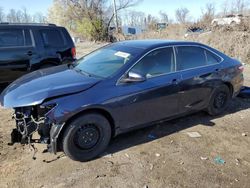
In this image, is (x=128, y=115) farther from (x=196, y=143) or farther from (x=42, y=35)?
(x=42, y=35)

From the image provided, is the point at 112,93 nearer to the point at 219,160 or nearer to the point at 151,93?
the point at 151,93

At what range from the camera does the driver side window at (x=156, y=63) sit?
175 inches

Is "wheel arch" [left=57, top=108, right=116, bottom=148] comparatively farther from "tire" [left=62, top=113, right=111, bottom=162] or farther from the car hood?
the car hood

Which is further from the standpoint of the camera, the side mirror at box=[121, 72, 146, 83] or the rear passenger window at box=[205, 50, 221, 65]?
the rear passenger window at box=[205, 50, 221, 65]

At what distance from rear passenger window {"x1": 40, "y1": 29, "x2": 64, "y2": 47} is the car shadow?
4.06m

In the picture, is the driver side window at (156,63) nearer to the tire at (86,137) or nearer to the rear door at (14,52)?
the tire at (86,137)

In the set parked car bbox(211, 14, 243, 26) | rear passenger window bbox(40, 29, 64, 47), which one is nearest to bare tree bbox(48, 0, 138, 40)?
parked car bbox(211, 14, 243, 26)

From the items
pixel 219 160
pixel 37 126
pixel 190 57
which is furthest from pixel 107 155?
pixel 190 57

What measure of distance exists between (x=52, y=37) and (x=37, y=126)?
4.53 meters

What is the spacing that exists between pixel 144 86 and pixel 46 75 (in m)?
1.63

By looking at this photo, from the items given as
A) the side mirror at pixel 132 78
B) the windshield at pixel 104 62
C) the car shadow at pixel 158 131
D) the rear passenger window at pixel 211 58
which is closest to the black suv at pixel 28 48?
the windshield at pixel 104 62

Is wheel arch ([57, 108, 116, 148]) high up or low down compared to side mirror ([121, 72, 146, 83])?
down

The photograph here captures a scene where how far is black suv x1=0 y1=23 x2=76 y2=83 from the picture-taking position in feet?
23.3

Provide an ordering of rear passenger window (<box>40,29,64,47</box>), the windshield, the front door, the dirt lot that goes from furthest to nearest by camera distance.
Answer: rear passenger window (<box>40,29,64,47</box>)
the windshield
the front door
the dirt lot
